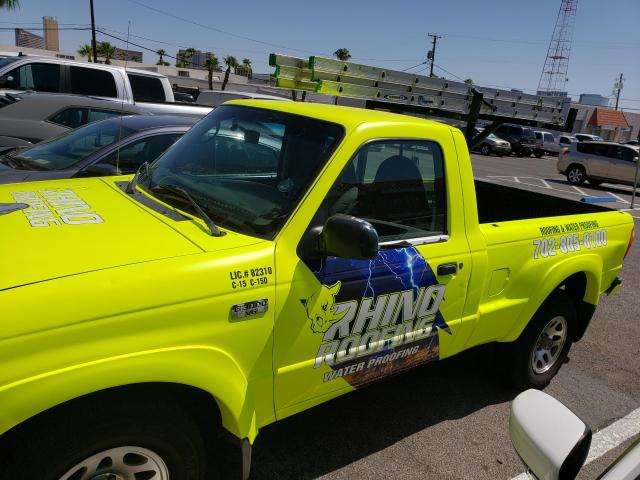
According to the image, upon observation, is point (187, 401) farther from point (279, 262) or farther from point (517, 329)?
point (517, 329)

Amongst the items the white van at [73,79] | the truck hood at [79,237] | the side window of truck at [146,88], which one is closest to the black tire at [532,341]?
the truck hood at [79,237]

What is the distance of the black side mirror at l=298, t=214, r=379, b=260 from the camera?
215 cm

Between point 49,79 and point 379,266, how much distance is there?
9.95 metres

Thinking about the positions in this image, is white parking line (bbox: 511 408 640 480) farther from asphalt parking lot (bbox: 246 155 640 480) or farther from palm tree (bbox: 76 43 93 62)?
palm tree (bbox: 76 43 93 62)

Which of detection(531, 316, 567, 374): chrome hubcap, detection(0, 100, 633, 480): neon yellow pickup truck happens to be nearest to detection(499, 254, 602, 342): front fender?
detection(0, 100, 633, 480): neon yellow pickup truck

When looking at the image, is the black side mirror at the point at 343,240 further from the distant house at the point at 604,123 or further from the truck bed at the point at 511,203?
the distant house at the point at 604,123

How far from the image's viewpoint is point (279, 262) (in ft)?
7.36

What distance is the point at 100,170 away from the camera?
4.73 metres

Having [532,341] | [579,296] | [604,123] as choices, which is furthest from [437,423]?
[604,123]

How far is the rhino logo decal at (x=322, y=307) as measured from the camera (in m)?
2.35

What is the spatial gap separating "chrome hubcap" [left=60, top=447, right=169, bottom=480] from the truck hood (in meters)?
0.67

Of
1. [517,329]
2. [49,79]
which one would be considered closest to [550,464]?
[517,329]

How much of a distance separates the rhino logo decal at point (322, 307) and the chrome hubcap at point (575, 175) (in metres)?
20.7

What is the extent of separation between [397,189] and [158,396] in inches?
61.3
